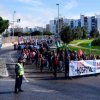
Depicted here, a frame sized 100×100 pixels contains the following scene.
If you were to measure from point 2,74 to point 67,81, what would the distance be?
15.7 feet

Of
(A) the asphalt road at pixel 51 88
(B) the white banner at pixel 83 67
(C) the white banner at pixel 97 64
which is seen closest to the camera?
(A) the asphalt road at pixel 51 88

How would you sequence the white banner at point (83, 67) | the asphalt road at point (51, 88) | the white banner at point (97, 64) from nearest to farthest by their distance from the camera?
the asphalt road at point (51, 88)
the white banner at point (83, 67)
the white banner at point (97, 64)

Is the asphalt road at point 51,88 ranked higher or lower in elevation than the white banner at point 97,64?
lower

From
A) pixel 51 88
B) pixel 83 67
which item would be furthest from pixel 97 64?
pixel 51 88

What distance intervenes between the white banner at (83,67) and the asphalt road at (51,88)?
0.61 meters

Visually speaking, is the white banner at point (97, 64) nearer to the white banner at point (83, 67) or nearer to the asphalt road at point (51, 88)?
the white banner at point (83, 67)

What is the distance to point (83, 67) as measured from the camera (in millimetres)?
29922

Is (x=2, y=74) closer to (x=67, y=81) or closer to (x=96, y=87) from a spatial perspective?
(x=67, y=81)

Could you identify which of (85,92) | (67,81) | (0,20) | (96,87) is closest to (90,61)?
(67,81)

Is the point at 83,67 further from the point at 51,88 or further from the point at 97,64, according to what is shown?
the point at 51,88

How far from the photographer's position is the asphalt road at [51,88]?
19125 mm

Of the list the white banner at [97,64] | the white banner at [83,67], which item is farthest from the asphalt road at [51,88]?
the white banner at [97,64]

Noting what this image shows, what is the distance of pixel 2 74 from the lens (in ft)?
94.1

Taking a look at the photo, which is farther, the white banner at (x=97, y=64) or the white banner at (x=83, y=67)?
the white banner at (x=97, y=64)
